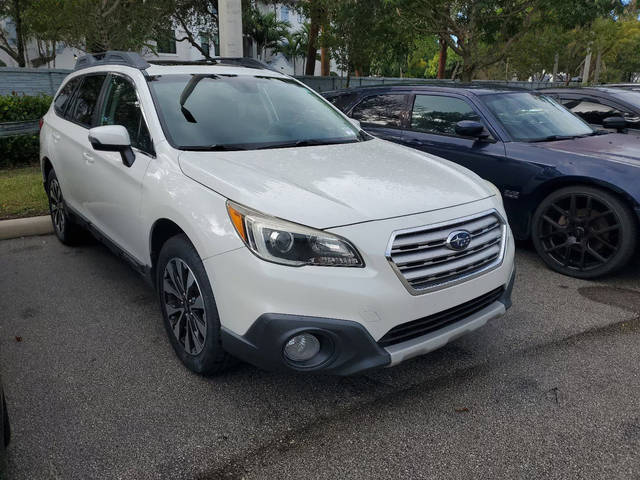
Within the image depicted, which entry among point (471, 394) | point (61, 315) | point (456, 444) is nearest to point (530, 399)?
point (471, 394)

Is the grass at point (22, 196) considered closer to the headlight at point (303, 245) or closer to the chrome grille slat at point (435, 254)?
the headlight at point (303, 245)

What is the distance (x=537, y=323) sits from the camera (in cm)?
364

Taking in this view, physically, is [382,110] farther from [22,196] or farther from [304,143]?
[22,196]

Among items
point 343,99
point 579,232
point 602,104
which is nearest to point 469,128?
point 579,232

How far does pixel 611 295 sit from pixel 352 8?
10056 millimetres

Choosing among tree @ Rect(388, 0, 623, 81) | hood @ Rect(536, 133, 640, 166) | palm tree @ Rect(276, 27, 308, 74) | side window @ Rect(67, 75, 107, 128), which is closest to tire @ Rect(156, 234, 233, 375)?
side window @ Rect(67, 75, 107, 128)

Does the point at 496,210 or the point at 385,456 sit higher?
the point at 496,210

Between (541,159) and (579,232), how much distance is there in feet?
2.33

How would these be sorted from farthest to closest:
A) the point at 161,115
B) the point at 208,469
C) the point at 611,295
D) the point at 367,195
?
1. the point at 611,295
2. the point at 161,115
3. the point at 367,195
4. the point at 208,469

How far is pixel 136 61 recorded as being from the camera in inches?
149

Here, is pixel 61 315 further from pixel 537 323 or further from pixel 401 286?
pixel 537 323

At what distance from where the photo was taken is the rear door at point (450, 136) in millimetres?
4926

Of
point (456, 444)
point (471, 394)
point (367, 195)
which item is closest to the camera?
point (456, 444)

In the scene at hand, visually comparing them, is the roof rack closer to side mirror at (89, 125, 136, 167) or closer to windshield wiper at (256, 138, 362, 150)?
side mirror at (89, 125, 136, 167)
